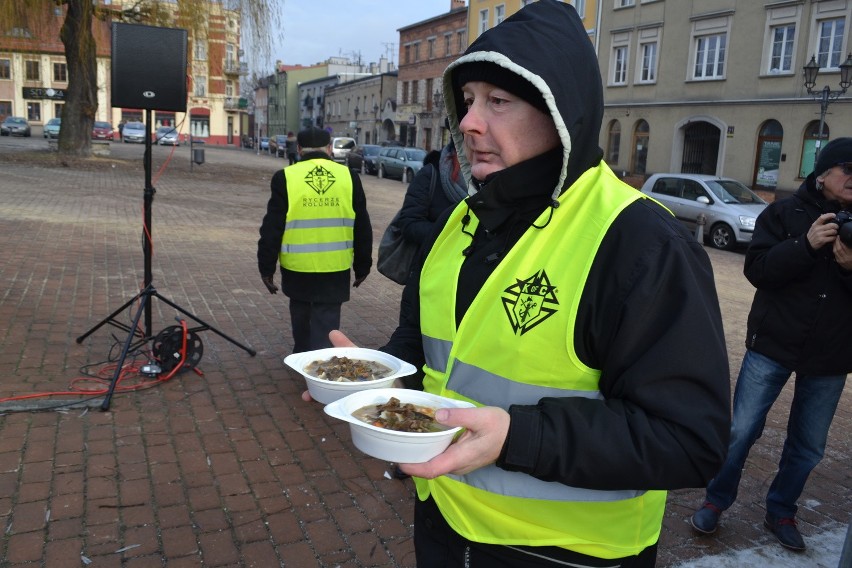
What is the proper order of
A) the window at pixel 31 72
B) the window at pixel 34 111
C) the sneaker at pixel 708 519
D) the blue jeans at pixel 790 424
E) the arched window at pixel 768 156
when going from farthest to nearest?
the window at pixel 34 111 → the window at pixel 31 72 → the arched window at pixel 768 156 → the sneaker at pixel 708 519 → the blue jeans at pixel 790 424

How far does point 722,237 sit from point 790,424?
12.7m

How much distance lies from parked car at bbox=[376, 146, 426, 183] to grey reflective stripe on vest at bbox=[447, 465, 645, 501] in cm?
2760

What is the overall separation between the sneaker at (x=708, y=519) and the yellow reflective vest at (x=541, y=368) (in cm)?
217

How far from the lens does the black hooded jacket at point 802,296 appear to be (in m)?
3.28

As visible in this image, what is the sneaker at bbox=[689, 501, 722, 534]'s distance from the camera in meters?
3.65

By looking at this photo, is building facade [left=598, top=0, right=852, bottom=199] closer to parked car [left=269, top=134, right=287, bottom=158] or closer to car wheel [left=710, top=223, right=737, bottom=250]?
car wheel [left=710, top=223, right=737, bottom=250]

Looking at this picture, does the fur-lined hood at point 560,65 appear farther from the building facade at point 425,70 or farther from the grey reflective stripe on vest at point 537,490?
the building facade at point 425,70

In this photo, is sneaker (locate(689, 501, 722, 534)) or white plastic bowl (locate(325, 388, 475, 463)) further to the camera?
sneaker (locate(689, 501, 722, 534))

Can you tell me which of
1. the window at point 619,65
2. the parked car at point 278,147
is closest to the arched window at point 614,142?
the window at point 619,65

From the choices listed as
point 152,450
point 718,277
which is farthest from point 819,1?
point 152,450

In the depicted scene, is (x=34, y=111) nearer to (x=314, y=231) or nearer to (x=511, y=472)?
(x=314, y=231)

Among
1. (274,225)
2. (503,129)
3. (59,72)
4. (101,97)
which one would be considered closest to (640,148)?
(274,225)

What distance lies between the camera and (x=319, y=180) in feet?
17.1

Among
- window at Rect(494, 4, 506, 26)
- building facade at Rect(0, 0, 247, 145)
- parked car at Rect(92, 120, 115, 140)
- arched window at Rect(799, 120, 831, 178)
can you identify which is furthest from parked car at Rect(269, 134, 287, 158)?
arched window at Rect(799, 120, 831, 178)
